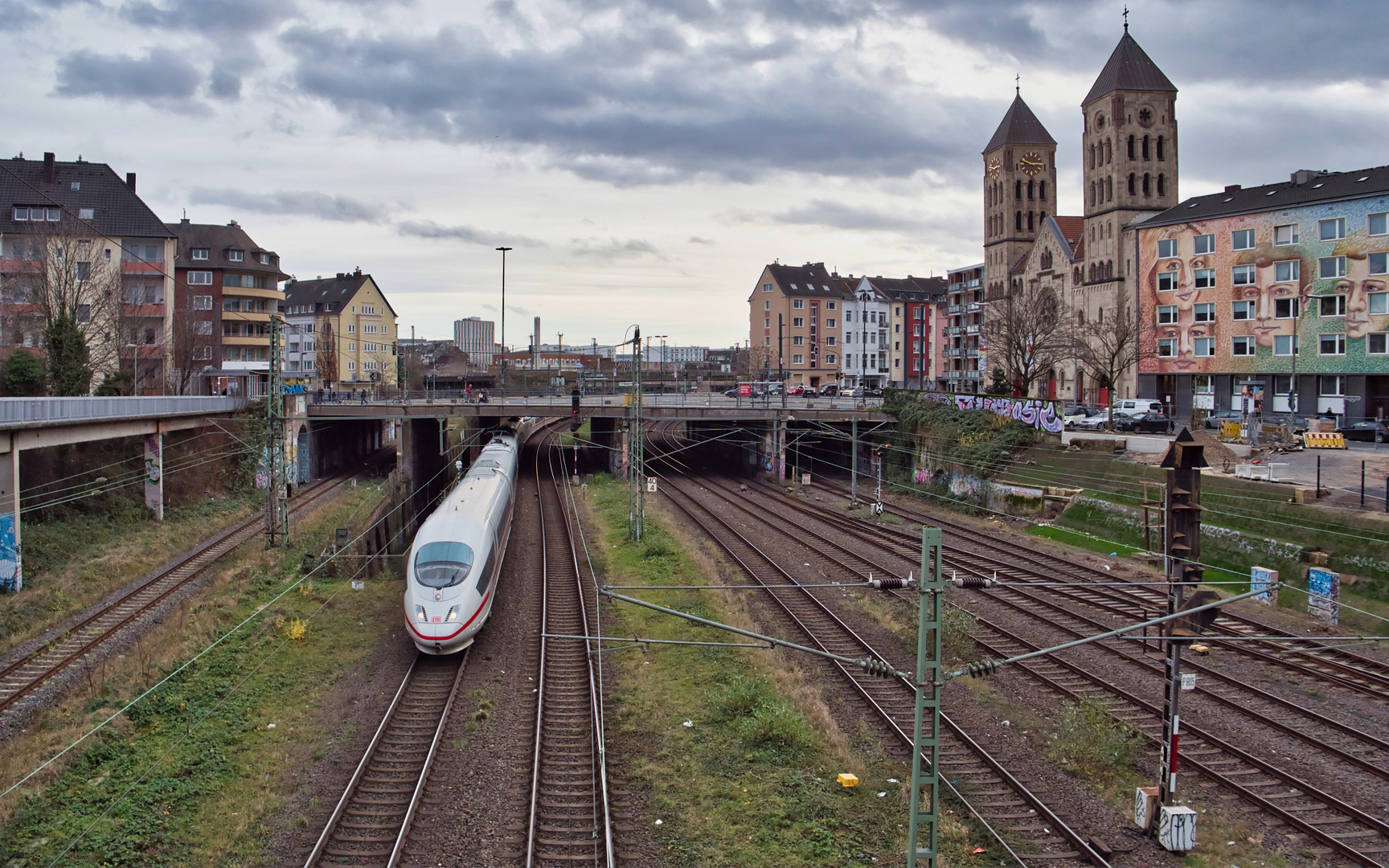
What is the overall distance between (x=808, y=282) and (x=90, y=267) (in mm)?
77597

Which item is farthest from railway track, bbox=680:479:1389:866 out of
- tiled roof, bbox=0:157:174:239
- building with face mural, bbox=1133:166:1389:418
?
tiled roof, bbox=0:157:174:239

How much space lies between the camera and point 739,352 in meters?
156

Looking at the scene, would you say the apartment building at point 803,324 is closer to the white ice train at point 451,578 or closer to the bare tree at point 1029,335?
the bare tree at point 1029,335

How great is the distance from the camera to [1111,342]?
61.2 meters

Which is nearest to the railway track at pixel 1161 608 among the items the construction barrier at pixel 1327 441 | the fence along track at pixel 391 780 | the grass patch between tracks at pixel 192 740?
the fence along track at pixel 391 780

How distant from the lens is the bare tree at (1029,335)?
53.3 meters

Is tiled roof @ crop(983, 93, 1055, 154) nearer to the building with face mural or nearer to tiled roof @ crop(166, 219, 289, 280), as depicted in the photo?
the building with face mural

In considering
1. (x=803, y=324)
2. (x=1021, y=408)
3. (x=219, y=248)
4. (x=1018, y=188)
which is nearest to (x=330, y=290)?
(x=219, y=248)

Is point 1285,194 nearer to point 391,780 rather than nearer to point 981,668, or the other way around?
point 981,668

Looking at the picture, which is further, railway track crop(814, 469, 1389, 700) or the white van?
the white van

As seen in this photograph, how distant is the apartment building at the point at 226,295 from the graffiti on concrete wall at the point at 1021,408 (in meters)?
50.0

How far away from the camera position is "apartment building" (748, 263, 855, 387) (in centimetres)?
10888

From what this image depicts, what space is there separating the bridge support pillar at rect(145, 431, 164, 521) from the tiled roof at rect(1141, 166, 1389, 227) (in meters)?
58.1

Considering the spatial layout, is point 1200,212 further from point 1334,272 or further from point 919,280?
point 919,280
